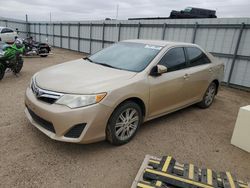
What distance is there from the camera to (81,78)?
300cm

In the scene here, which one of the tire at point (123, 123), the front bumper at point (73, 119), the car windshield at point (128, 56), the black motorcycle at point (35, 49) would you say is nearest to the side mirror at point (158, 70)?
the car windshield at point (128, 56)

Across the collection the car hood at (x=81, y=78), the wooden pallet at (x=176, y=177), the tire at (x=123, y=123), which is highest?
the car hood at (x=81, y=78)

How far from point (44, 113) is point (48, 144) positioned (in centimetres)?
62

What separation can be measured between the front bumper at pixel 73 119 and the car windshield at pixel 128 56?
1.02 m

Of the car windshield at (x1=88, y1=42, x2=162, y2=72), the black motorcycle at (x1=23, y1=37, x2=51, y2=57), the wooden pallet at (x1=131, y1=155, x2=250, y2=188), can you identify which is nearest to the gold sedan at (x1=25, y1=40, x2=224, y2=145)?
the car windshield at (x1=88, y1=42, x2=162, y2=72)

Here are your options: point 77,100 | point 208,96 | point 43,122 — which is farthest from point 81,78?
point 208,96

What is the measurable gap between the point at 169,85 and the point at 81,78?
1.55 m

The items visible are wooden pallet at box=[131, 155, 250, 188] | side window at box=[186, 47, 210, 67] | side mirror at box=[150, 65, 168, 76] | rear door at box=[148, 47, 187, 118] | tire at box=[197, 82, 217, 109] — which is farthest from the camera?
tire at box=[197, 82, 217, 109]

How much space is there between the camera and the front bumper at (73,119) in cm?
258

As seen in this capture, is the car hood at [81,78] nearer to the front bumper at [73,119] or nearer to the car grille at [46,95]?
the car grille at [46,95]

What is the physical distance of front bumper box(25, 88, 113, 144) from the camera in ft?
8.46

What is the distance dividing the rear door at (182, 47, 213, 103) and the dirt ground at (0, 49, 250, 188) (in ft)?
1.93

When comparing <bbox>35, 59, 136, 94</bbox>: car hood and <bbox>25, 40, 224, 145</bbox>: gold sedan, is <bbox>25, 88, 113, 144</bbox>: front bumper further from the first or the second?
<bbox>35, 59, 136, 94</bbox>: car hood

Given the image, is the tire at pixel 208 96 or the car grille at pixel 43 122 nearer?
the car grille at pixel 43 122
